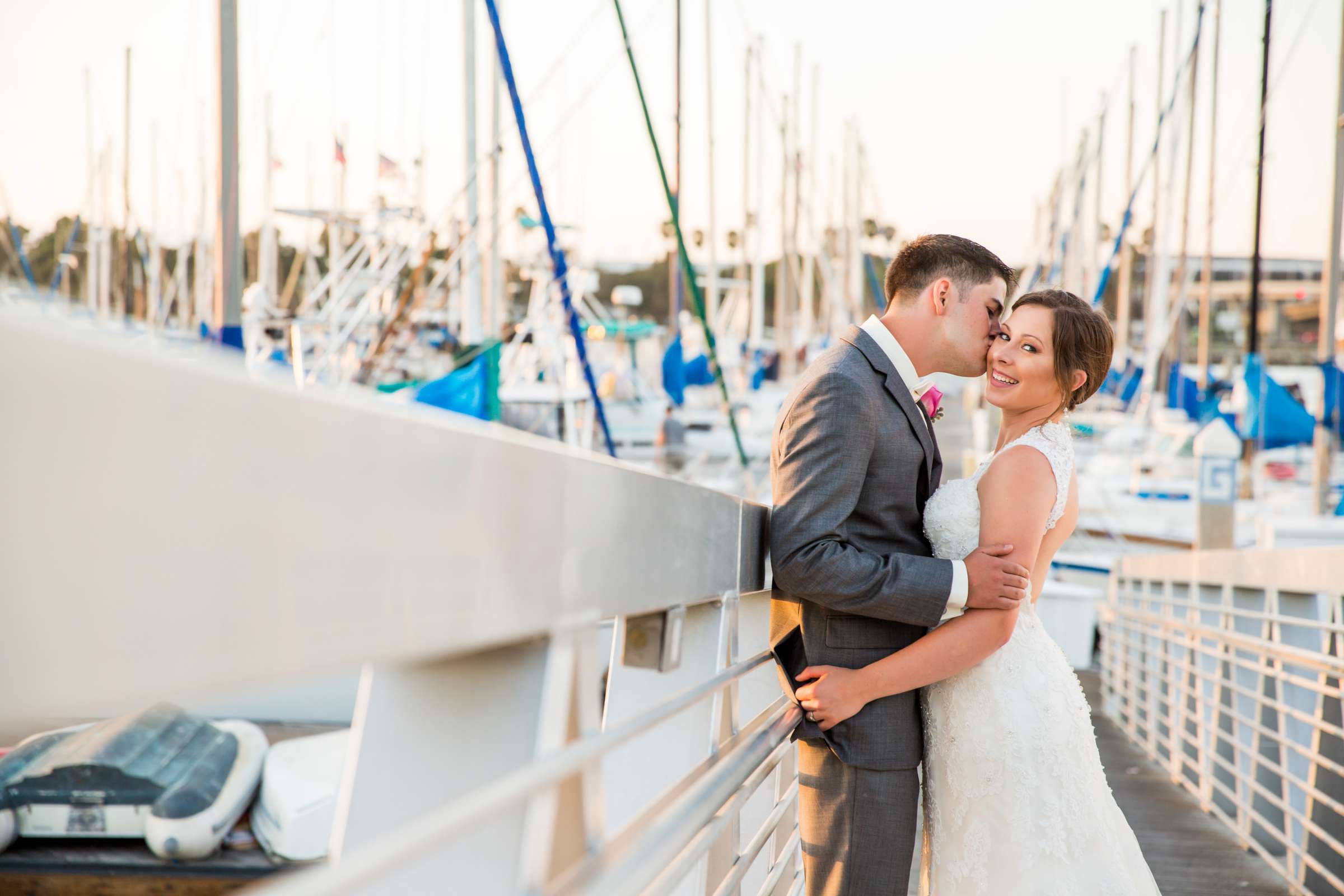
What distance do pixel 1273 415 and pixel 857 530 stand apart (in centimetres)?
1173

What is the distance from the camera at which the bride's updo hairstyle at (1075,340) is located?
2.70m

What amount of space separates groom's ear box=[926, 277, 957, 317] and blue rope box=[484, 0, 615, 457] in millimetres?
4483

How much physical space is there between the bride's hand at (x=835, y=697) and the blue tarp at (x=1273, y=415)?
458 inches

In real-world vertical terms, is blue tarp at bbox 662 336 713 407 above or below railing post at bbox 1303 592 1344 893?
above

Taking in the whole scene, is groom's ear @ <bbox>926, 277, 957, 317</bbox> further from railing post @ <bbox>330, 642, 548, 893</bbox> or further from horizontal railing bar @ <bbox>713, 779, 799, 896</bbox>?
railing post @ <bbox>330, 642, 548, 893</bbox>

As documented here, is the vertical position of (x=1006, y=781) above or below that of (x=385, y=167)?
below

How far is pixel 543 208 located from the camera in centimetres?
741

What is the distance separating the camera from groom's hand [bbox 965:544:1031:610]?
2.35 meters

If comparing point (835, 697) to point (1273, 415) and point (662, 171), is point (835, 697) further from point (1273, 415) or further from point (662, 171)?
point (1273, 415)

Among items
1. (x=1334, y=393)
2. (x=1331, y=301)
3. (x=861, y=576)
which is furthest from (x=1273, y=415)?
(x=861, y=576)

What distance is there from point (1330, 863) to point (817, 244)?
12643 millimetres

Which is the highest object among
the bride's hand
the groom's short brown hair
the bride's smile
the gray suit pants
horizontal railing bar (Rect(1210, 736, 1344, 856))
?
the groom's short brown hair

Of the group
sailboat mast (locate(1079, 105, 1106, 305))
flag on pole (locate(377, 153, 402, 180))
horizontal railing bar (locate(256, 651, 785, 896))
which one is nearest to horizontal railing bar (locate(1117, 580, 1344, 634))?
horizontal railing bar (locate(256, 651, 785, 896))

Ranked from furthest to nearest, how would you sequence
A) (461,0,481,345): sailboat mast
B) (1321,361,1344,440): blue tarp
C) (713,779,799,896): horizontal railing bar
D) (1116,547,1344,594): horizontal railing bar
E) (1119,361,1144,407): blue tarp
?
(1119,361,1144,407): blue tarp, (1321,361,1344,440): blue tarp, (461,0,481,345): sailboat mast, (1116,547,1344,594): horizontal railing bar, (713,779,799,896): horizontal railing bar
